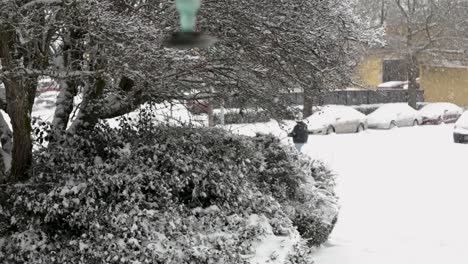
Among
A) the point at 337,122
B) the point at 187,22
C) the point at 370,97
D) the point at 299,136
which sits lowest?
the point at 299,136

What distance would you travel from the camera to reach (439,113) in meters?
35.3

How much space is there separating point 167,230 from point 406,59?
32570 millimetres

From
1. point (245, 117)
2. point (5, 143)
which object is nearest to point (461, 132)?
point (245, 117)

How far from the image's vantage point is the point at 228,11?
259 inches

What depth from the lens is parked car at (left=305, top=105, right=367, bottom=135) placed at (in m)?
27.3

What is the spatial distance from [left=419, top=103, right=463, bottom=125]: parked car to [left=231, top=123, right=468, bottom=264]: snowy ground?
401 inches

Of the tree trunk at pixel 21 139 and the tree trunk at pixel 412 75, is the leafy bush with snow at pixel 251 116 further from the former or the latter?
the tree trunk at pixel 412 75

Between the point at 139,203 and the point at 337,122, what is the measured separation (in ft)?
75.6

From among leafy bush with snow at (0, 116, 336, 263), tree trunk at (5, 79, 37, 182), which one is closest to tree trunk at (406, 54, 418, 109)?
leafy bush with snow at (0, 116, 336, 263)

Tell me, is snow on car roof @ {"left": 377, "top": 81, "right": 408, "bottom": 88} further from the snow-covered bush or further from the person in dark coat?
the snow-covered bush

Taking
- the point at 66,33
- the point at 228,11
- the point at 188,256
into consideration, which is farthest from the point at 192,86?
the point at 188,256

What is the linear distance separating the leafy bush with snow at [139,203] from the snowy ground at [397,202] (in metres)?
2.03

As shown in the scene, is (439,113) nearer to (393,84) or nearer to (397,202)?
(393,84)

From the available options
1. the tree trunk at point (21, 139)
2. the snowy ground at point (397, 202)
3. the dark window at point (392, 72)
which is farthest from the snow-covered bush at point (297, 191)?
the dark window at point (392, 72)
